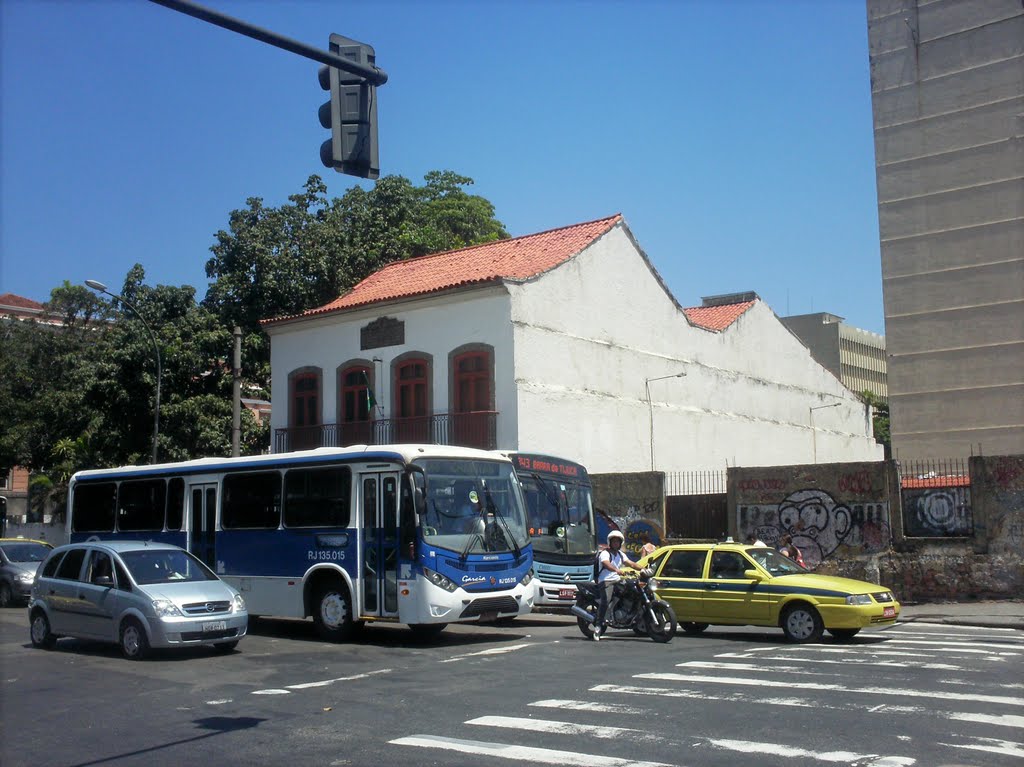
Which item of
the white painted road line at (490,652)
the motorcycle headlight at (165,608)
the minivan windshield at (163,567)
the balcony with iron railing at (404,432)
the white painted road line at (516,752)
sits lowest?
the white painted road line at (490,652)

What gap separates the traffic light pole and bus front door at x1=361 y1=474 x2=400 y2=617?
26.5 feet

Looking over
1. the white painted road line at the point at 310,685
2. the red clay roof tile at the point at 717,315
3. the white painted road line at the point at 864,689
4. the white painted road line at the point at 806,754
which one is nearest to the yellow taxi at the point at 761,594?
the white painted road line at the point at 864,689

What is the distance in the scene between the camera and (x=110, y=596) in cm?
1450

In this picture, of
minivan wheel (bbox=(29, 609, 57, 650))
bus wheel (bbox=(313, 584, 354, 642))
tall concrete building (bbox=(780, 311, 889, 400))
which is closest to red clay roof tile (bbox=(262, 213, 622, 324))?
bus wheel (bbox=(313, 584, 354, 642))

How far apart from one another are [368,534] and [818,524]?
11.5 m

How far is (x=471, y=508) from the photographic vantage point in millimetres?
16047

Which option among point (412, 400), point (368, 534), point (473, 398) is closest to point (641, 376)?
point (473, 398)

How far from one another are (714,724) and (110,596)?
30.4 ft

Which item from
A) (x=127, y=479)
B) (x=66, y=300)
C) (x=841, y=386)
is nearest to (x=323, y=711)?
(x=127, y=479)

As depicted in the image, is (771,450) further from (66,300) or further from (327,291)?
(66,300)

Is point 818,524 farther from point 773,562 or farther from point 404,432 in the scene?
point 404,432

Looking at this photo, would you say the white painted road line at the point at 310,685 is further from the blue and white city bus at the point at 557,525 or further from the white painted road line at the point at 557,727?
the blue and white city bus at the point at 557,525

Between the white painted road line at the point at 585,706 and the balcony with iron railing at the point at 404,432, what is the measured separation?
1740 centimetres

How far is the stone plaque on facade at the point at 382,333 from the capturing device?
30344mm
